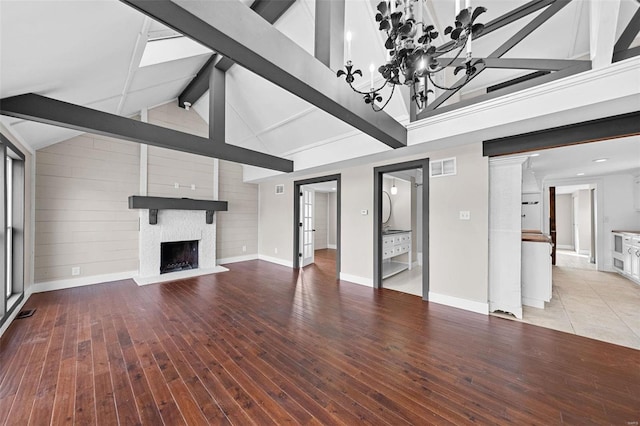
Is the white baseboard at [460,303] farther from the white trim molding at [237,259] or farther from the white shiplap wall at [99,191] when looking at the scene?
the white shiplap wall at [99,191]

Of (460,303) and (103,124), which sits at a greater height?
(103,124)

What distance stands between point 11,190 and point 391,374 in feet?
17.4

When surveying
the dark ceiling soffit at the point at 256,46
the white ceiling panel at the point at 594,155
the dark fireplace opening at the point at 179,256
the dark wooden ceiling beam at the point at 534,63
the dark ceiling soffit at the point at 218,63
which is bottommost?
the dark fireplace opening at the point at 179,256

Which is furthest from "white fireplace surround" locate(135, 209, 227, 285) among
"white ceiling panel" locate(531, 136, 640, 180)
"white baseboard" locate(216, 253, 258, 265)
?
"white ceiling panel" locate(531, 136, 640, 180)

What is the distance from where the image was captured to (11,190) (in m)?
3.33

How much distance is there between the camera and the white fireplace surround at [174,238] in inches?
193

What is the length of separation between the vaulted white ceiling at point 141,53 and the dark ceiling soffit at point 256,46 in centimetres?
107

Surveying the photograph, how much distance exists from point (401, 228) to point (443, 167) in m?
3.09

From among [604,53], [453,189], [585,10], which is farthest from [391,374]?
[585,10]

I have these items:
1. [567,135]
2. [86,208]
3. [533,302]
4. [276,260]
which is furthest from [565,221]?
[86,208]

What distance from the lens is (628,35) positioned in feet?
6.58

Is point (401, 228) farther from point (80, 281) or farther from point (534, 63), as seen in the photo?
point (80, 281)

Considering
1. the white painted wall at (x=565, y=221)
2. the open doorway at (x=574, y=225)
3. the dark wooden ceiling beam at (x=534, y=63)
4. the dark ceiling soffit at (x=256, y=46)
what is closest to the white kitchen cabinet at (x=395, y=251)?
the dark wooden ceiling beam at (x=534, y=63)

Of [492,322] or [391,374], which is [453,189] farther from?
[391,374]
